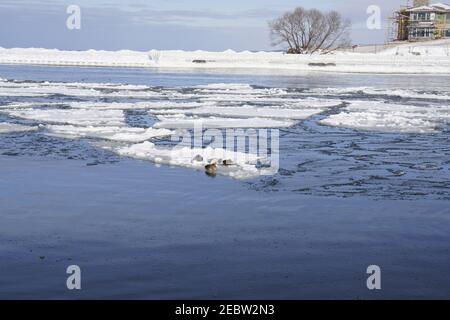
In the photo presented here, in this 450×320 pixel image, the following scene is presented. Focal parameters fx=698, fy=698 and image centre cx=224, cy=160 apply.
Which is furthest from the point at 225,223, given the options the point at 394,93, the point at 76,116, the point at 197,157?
the point at 394,93

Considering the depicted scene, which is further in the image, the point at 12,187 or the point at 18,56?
the point at 18,56

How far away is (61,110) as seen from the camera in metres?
20.5

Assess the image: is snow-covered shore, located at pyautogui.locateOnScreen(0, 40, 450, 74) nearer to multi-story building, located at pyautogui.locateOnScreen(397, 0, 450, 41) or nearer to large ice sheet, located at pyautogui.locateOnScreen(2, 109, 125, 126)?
multi-story building, located at pyautogui.locateOnScreen(397, 0, 450, 41)

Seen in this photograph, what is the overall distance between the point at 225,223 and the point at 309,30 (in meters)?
79.2

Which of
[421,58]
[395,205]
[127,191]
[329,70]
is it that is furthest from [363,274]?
[421,58]

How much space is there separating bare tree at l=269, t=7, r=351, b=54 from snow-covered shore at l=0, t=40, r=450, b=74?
8.47 metres

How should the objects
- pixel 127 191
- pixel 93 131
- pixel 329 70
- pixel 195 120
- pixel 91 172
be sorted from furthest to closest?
pixel 329 70 < pixel 195 120 < pixel 93 131 < pixel 91 172 < pixel 127 191

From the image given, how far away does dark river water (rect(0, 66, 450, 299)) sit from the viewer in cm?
627

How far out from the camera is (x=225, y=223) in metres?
8.18

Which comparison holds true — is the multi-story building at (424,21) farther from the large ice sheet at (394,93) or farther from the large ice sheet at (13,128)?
the large ice sheet at (13,128)

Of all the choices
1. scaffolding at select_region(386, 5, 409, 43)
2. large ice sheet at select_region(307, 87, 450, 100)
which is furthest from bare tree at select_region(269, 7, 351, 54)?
large ice sheet at select_region(307, 87, 450, 100)

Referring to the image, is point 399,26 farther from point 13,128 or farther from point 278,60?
point 13,128

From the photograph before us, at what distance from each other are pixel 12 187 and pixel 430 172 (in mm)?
6643

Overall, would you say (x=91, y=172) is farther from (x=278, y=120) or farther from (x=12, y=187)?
(x=278, y=120)
